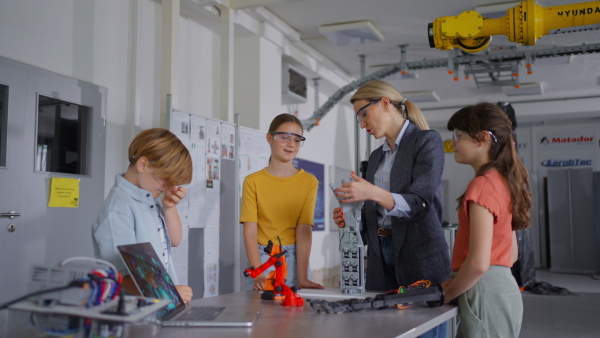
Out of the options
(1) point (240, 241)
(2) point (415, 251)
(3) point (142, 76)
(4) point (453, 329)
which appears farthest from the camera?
(1) point (240, 241)

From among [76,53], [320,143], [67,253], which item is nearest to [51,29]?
[76,53]

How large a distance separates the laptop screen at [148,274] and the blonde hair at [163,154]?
24cm

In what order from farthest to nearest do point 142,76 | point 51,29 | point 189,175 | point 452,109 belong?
point 452,109
point 142,76
point 51,29
point 189,175

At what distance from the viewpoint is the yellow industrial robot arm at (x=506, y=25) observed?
236cm

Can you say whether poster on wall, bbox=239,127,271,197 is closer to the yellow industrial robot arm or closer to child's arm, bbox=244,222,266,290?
child's arm, bbox=244,222,266,290

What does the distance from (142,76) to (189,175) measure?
266 centimetres

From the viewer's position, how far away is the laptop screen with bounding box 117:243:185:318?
1.21 m

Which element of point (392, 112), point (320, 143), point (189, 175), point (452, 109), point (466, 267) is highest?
point (452, 109)

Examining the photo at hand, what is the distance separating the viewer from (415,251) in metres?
1.74

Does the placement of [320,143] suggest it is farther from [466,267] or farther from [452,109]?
[466,267]

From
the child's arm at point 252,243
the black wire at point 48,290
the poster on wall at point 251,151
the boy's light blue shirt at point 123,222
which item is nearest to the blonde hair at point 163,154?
the boy's light blue shirt at point 123,222

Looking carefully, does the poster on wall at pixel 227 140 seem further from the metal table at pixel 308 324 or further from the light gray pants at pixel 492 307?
the light gray pants at pixel 492 307

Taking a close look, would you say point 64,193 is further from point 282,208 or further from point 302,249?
point 302,249

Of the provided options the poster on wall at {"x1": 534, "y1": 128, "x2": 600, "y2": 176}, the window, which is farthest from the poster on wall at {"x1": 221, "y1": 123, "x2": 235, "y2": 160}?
the poster on wall at {"x1": 534, "y1": 128, "x2": 600, "y2": 176}
